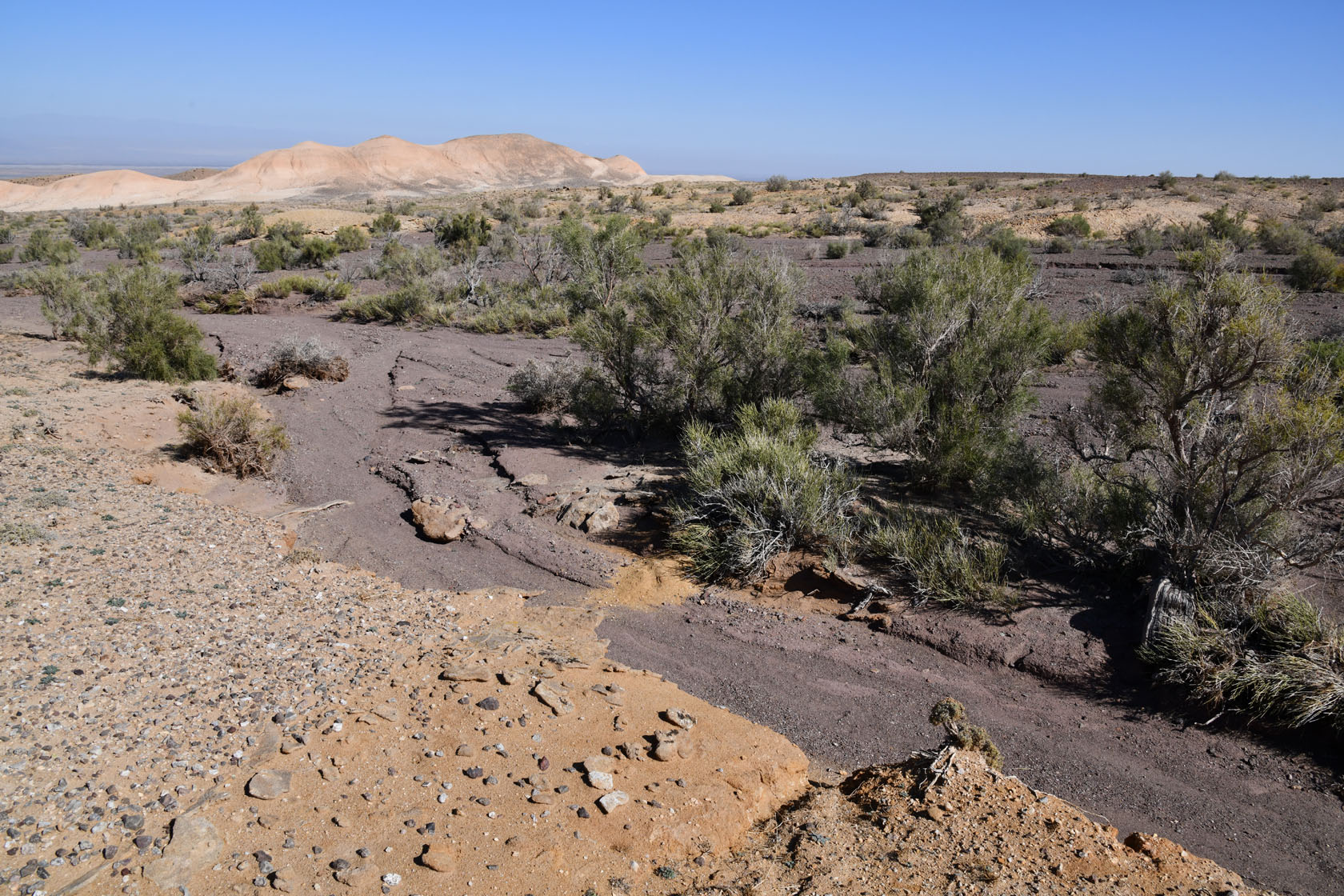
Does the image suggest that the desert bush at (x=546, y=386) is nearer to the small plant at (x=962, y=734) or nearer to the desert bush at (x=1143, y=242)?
the small plant at (x=962, y=734)

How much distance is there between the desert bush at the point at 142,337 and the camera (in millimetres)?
14828

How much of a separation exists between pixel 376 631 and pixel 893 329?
23.3ft

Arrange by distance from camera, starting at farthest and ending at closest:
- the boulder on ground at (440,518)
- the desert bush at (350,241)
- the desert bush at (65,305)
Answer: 1. the desert bush at (350,241)
2. the desert bush at (65,305)
3. the boulder on ground at (440,518)

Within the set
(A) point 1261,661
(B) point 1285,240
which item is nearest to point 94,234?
(A) point 1261,661

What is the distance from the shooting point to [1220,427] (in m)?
6.29

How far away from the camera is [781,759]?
5.12 m

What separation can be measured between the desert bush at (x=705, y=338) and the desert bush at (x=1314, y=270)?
15.7m

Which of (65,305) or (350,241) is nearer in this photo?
(65,305)

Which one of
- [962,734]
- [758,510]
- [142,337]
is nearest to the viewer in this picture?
[962,734]

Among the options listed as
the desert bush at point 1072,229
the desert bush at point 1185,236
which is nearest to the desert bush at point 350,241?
the desert bush at point 1072,229

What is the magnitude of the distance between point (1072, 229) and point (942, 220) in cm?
484

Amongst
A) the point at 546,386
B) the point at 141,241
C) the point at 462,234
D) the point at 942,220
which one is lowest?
the point at 546,386

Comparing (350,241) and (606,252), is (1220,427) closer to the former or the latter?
(606,252)

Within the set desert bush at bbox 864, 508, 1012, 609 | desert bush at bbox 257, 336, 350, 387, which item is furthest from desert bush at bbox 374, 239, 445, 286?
desert bush at bbox 864, 508, 1012, 609
